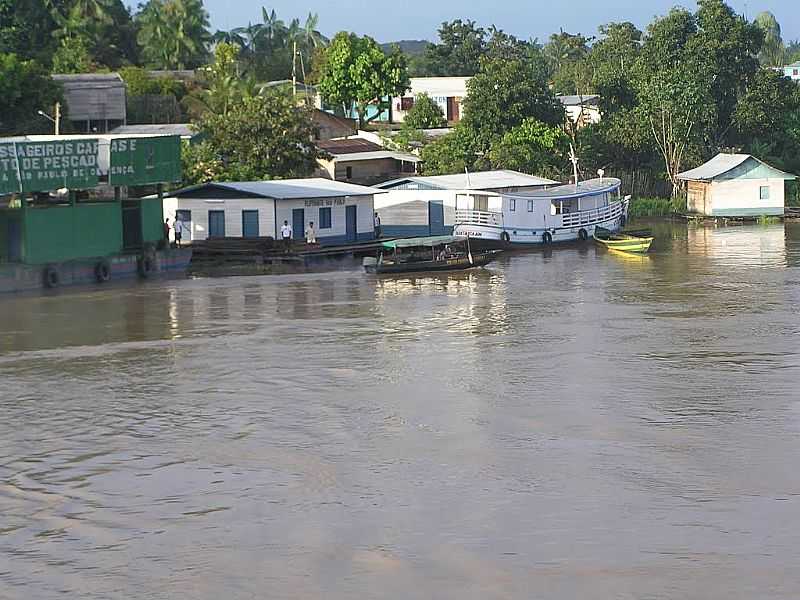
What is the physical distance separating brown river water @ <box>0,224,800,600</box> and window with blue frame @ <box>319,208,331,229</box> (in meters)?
10.5

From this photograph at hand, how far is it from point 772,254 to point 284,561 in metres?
31.1

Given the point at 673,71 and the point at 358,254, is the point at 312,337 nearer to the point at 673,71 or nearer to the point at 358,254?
the point at 358,254

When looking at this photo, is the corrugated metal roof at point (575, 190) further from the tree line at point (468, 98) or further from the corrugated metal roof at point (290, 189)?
the tree line at point (468, 98)

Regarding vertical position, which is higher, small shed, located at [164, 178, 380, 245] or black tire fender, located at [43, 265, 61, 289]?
small shed, located at [164, 178, 380, 245]

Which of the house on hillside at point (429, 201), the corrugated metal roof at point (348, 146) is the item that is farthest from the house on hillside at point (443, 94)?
the house on hillside at point (429, 201)

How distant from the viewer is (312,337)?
26.7 metres

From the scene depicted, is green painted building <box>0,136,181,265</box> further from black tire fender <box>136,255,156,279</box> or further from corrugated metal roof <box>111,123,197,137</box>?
corrugated metal roof <box>111,123,197,137</box>

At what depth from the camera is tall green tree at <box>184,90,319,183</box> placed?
46844 mm

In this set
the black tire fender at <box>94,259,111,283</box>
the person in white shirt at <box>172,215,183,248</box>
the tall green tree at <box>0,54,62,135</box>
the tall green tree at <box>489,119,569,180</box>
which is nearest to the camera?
the black tire fender at <box>94,259,111,283</box>

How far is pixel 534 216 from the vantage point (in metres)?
44.0

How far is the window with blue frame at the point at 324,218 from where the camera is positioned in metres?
41.8

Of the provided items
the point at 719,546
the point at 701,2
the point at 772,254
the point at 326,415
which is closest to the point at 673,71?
the point at 701,2

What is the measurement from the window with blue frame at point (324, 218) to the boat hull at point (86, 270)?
16.9 feet

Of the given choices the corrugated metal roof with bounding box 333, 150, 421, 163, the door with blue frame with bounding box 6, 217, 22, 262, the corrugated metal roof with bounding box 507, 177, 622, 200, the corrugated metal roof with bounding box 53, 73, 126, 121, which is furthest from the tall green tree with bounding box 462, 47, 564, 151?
the door with blue frame with bounding box 6, 217, 22, 262
